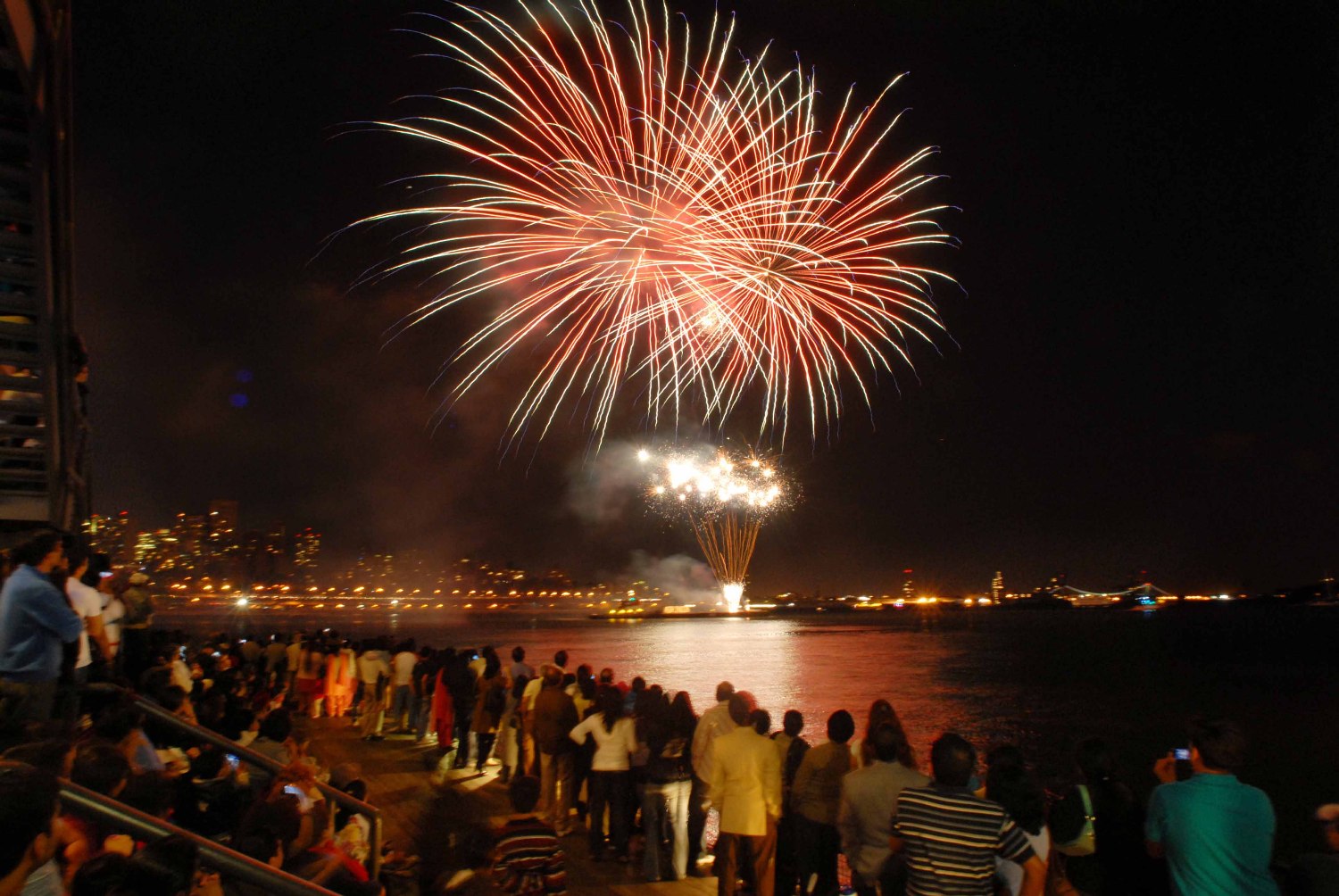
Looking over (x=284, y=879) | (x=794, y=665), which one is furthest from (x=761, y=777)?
(x=794, y=665)

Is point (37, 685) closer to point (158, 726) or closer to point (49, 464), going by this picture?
point (158, 726)

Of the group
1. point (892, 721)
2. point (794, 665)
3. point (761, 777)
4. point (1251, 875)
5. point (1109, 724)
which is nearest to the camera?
point (1251, 875)

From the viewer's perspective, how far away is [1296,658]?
286 feet

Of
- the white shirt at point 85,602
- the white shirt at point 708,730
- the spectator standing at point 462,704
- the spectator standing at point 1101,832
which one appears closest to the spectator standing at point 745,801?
the white shirt at point 708,730

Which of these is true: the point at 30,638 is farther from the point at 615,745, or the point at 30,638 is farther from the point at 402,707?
the point at 402,707

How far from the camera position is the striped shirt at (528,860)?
3717mm

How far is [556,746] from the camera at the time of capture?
8.88 meters

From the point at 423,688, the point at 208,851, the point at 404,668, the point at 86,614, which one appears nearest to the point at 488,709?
the point at 423,688

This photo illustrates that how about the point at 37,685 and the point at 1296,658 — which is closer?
the point at 37,685

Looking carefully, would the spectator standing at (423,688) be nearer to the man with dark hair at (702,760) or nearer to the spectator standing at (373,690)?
the spectator standing at (373,690)

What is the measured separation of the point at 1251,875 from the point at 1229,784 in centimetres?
36

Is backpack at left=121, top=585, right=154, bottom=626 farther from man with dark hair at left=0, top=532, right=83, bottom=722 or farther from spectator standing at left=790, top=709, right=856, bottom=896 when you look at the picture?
spectator standing at left=790, top=709, right=856, bottom=896

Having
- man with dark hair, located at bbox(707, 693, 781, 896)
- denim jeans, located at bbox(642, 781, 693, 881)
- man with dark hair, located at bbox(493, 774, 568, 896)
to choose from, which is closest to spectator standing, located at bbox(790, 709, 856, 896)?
man with dark hair, located at bbox(707, 693, 781, 896)

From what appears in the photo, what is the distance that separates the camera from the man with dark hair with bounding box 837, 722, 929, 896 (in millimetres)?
4844
